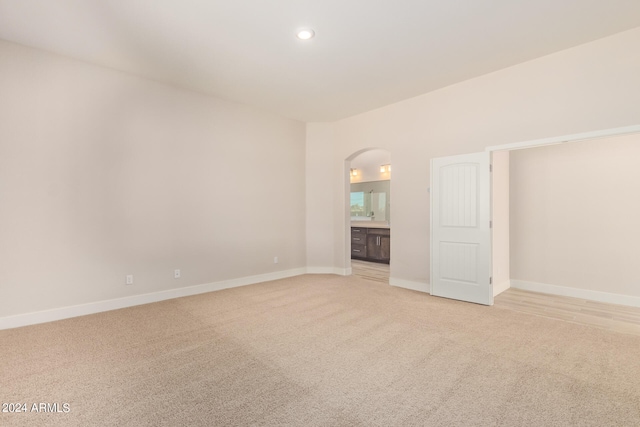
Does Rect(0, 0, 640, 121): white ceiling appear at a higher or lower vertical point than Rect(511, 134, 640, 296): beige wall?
higher

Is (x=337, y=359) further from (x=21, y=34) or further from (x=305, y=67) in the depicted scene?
(x=21, y=34)

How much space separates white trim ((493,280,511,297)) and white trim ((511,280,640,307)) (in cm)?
13

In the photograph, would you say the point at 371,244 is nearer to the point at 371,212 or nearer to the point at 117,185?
the point at 371,212

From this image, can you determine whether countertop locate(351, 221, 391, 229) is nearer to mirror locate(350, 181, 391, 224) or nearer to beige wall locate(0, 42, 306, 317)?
mirror locate(350, 181, 391, 224)

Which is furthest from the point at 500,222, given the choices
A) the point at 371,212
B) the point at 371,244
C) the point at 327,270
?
the point at 371,212

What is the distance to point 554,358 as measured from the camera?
2541 millimetres

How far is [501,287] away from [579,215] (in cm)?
152

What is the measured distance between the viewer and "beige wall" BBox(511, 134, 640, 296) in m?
4.10

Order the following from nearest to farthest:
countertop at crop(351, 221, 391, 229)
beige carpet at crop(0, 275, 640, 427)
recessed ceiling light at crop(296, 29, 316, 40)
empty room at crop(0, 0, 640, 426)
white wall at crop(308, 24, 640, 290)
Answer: beige carpet at crop(0, 275, 640, 427) < empty room at crop(0, 0, 640, 426) < recessed ceiling light at crop(296, 29, 316, 40) < white wall at crop(308, 24, 640, 290) < countertop at crop(351, 221, 391, 229)

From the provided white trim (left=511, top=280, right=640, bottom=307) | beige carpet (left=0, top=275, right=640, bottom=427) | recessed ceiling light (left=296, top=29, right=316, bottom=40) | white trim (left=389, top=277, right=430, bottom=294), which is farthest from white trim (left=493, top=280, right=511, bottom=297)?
recessed ceiling light (left=296, top=29, right=316, bottom=40)

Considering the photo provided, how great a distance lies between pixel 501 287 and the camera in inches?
188

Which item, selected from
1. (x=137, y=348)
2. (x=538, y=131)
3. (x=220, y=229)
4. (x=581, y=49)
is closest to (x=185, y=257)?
(x=220, y=229)

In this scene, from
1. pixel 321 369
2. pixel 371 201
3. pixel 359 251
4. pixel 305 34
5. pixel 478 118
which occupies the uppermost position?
pixel 305 34

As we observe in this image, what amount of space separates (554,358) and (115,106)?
17.7ft
